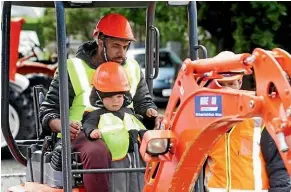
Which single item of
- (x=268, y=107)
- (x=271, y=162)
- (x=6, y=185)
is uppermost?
(x=268, y=107)

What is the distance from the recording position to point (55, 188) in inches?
211

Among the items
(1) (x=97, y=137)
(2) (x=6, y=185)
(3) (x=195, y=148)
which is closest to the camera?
(3) (x=195, y=148)

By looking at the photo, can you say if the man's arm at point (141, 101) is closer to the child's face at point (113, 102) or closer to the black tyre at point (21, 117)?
the child's face at point (113, 102)

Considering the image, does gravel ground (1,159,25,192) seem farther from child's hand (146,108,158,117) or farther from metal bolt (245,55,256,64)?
metal bolt (245,55,256,64)

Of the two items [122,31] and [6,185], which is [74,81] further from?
[6,185]

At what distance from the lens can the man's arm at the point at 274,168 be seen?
516 cm

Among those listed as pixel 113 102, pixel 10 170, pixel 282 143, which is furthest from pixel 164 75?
pixel 282 143

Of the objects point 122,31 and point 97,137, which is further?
point 122,31

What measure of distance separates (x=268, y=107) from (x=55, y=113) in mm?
2179

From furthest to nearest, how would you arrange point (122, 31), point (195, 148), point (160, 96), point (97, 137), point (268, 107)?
point (160, 96) < point (122, 31) < point (97, 137) < point (195, 148) < point (268, 107)

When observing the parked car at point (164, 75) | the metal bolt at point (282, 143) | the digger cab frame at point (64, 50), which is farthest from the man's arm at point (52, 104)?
the parked car at point (164, 75)

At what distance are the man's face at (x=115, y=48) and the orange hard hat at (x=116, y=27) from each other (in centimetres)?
5

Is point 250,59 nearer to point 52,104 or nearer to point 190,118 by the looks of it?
point 190,118

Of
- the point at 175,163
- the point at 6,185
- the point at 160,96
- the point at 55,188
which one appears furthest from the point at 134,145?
the point at 160,96
